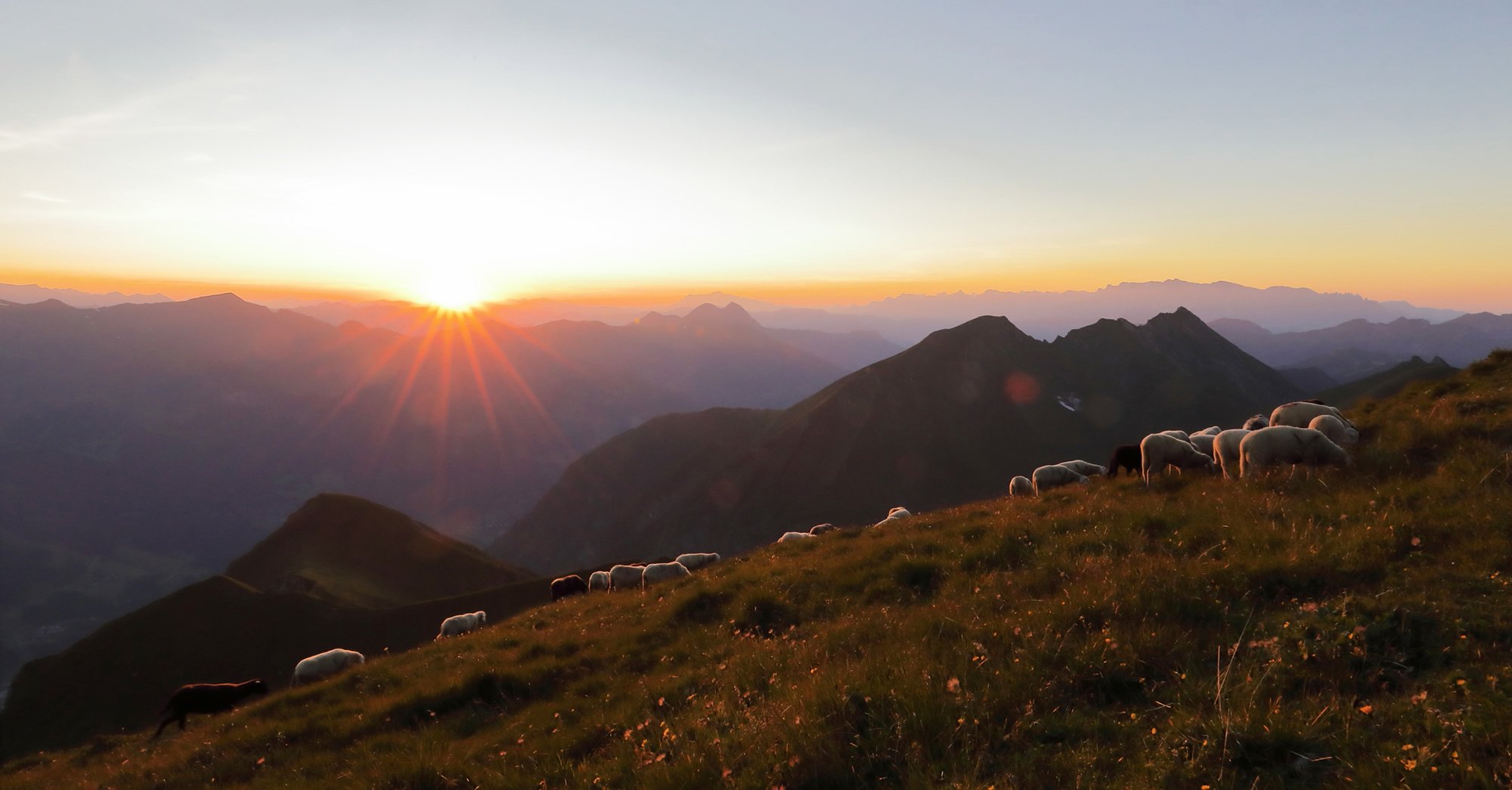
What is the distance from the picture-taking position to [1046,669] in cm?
557

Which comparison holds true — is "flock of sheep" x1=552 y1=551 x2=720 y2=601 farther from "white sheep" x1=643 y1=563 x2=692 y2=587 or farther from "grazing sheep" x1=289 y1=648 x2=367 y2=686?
"grazing sheep" x1=289 y1=648 x2=367 y2=686

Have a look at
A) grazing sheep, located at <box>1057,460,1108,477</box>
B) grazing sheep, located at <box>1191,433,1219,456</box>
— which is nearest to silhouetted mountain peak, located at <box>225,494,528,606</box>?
grazing sheep, located at <box>1057,460,1108,477</box>

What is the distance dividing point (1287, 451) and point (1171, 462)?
4.57 metres

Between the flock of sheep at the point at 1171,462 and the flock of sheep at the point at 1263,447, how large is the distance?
0.02m

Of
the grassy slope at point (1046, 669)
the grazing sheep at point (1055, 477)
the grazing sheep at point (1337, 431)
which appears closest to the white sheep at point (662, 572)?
the grassy slope at point (1046, 669)

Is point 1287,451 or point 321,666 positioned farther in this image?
point 321,666

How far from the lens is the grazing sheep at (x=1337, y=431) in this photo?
594 inches

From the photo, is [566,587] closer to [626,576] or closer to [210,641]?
[626,576]

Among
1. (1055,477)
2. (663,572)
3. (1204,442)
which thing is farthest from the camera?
(663,572)

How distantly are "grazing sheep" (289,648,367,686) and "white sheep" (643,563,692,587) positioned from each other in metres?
11.5

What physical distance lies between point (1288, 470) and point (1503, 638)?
8656 millimetres

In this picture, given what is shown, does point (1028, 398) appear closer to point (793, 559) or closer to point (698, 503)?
point (698, 503)

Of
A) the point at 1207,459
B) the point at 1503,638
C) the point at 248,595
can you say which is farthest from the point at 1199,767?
the point at 248,595

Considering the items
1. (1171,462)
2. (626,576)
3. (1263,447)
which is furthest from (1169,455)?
(626,576)
